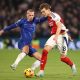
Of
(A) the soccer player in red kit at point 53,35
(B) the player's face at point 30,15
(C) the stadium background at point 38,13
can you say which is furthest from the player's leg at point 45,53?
(C) the stadium background at point 38,13

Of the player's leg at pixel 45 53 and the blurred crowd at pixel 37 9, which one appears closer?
the player's leg at pixel 45 53

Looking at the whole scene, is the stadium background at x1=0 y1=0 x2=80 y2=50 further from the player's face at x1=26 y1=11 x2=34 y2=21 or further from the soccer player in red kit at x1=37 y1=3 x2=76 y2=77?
the soccer player in red kit at x1=37 y1=3 x2=76 y2=77

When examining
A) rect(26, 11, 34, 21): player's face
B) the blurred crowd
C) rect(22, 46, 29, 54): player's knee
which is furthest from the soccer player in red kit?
the blurred crowd

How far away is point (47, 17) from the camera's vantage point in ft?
42.4

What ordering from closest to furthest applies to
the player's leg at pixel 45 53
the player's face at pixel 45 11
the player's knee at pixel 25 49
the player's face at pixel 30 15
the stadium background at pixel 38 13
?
the player's leg at pixel 45 53 < the player's face at pixel 45 11 < the player's face at pixel 30 15 < the player's knee at pixel 25 49 < the stadium background at pixel 38 13

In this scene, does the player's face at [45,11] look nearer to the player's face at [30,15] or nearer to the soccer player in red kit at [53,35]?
the soccer player in red kit at [53,35]

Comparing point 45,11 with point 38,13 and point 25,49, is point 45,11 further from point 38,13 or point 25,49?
point 38,13

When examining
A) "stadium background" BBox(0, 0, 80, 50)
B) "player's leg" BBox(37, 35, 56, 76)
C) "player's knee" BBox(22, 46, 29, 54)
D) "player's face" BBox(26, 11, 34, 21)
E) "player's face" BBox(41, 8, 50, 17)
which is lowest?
"player's leg" BBox(37, 35, 56, 76)

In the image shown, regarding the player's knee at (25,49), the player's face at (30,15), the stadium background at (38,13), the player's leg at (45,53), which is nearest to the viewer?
the player's leg at (45,53)

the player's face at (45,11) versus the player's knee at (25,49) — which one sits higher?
the player's face at (45,11)

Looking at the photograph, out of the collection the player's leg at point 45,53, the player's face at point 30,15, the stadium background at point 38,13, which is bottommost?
the player's leg at point 45,53

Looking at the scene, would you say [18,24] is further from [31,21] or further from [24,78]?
[24,78]

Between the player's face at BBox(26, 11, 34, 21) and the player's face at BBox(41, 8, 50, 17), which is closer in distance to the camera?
the player's face at BBox(41, 8, 50, 17)

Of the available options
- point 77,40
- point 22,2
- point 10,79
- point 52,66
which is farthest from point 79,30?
point 10,79
